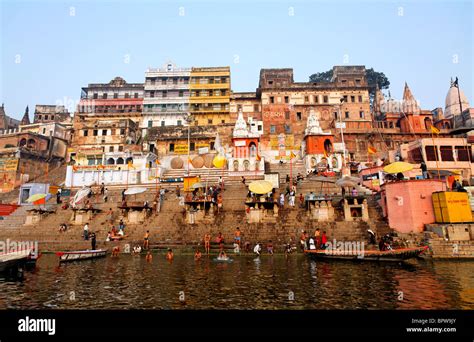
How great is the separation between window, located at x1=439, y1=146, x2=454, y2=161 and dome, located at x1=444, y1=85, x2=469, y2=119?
80.5 ft

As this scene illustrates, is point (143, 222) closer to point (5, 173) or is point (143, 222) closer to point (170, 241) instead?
point (170, 241)

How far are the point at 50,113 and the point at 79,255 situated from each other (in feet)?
191

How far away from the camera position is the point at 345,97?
49.1m

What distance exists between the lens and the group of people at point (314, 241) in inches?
661

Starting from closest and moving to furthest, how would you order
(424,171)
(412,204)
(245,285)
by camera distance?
(245,285), (412,204), (424,171)

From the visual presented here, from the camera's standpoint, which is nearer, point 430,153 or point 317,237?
point 317,237

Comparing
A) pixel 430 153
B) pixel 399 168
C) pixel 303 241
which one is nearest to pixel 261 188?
pixel 303 241

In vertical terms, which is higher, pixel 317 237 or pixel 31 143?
pixel 31 143

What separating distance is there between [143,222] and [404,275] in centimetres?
1735

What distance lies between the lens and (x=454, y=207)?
1723cm

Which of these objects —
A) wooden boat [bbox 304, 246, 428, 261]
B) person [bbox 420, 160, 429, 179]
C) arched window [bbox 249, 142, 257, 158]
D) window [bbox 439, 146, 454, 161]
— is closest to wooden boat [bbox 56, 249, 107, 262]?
wooden boat [bbox 304, 246, 428, 261]

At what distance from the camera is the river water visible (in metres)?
8.29

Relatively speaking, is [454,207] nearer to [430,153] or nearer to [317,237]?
[317,237]

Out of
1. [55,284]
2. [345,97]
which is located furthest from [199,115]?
[55,284]
